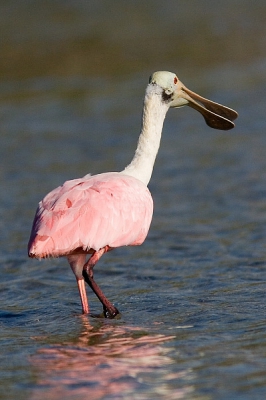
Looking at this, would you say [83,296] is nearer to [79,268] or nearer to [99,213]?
[79,268]

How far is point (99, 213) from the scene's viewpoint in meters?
8.55

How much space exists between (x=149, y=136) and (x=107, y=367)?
320cm

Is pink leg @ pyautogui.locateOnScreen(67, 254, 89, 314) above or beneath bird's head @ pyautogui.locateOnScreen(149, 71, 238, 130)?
beneath

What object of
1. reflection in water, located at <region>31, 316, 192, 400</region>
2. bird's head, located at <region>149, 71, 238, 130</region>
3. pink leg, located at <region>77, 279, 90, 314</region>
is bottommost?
reflection in water, located at <region>31, 316, 192, 400</region>

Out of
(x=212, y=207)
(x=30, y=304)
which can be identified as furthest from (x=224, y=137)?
(x=30, y=304)

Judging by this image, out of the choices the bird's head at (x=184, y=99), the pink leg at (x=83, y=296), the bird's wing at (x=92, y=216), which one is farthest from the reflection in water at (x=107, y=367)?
the bird's head at (x=184, y=99)

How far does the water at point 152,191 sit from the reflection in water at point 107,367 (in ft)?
0.06

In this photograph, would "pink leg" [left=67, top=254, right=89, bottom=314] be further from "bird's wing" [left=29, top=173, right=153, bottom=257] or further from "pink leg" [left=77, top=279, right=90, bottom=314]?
"bird's wing" [left=29, top=173, right=153, bottom=257]

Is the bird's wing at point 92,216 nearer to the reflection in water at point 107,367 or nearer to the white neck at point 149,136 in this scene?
the white neck at point 149,136

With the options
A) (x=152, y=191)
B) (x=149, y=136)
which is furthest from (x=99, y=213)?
(x=152, y=191)

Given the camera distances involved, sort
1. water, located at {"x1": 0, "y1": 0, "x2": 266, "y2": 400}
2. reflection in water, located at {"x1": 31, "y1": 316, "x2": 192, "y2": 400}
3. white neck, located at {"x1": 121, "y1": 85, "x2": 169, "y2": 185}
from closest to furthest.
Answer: reflection in water, located at {"x1": 31, "y1": 316, "x2": 192, "y2": 400} → water, located at {"x1": 0, "y1": 0, "x2": 266, "y2": 400} → white neck, located at {"x1": 121, "y1": 85, "x2": 169, "y2": 185}

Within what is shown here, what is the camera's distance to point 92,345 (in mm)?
7797

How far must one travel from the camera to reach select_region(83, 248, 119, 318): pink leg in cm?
862

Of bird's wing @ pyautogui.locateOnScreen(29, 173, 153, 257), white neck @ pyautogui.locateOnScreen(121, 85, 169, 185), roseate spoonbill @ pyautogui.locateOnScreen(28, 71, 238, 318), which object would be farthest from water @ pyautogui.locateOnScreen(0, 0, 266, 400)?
white neck @ pyautogui.locateOnScreen(121, 85, 169, 185)
